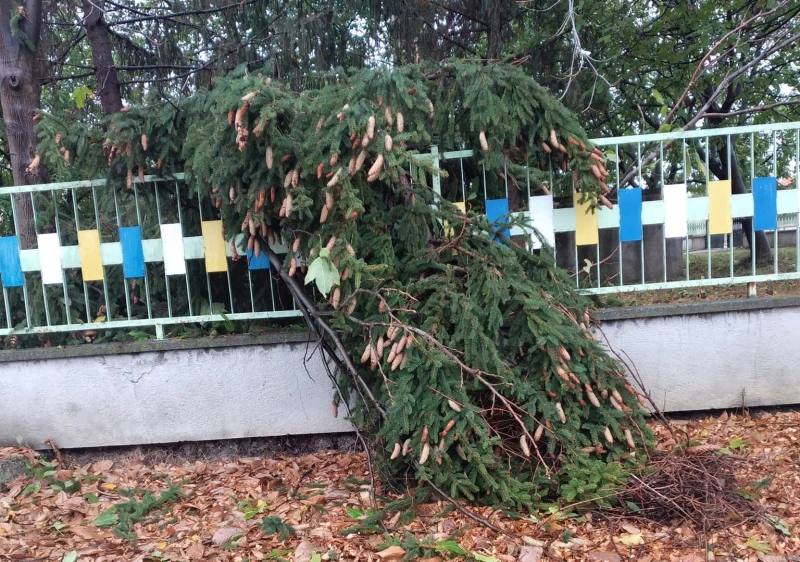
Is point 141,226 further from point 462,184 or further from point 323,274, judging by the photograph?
point 462,184

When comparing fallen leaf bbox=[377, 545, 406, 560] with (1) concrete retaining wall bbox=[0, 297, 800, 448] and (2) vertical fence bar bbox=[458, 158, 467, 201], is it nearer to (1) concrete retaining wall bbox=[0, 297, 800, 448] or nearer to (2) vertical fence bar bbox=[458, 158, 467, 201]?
(1) concrete retaining wall bbox=[0, 297, 800, 448]

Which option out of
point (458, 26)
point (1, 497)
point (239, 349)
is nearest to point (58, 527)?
point (1, 497)

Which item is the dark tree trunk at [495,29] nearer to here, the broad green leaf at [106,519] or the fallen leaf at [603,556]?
the fallen leaf at [603,556]

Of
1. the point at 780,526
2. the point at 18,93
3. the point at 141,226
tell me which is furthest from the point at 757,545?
the point at 18,93

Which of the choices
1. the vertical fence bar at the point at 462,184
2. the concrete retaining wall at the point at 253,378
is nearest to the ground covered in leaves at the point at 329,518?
the concrete retaining wall at the point at 253,378

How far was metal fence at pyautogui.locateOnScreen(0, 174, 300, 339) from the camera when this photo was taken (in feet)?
13.8

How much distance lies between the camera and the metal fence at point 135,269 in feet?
13.8

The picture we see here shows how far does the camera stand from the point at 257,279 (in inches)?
171

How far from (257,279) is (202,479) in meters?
1.36

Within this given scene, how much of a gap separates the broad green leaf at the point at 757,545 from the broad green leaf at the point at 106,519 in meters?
3.13

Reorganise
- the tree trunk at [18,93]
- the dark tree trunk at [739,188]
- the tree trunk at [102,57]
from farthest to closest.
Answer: the tree trunk at [102,57]
the dark tree trunk at [739,188]
the tree trunk at [18,93]

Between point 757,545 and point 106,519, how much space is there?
3.22 m

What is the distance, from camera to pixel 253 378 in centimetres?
416

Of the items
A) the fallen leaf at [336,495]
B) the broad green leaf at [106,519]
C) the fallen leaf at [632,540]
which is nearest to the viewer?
the fallen leaf at [632,540]
